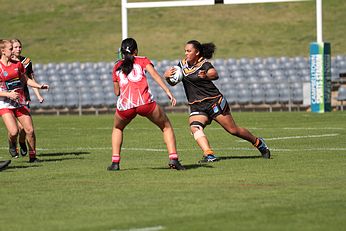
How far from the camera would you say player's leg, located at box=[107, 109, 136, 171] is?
16.1 metres

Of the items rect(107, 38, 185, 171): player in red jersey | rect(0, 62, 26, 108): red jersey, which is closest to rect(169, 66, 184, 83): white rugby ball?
rect(107, 38, 185, 171): player in red jersey

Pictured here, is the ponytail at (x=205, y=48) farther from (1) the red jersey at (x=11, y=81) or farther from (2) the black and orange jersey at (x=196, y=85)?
(1) the red jersey at (x=11, y=81)

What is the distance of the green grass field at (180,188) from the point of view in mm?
10719

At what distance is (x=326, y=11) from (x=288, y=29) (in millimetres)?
2594

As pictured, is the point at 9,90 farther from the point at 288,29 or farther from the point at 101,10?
the point at 101,10

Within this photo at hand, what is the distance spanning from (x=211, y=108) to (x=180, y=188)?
448cm

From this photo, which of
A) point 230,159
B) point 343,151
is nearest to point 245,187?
point 230,159

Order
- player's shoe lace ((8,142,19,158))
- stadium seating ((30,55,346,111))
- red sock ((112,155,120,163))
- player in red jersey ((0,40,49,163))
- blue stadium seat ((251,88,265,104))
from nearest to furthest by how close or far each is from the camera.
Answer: red sock ((112,155,120,163)) → player in red jersey ((0,40,49,163)) → player's shoe lace ((8,142,19,158)) → stadium seating ((30,55,346,111)) → blue stadium seat ((251,88,265,104))

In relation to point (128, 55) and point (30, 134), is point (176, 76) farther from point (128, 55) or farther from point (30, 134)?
point (30, 134)

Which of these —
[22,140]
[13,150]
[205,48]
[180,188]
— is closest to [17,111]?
[13,150]

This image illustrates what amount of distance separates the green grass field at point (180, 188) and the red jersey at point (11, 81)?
103 centimetres

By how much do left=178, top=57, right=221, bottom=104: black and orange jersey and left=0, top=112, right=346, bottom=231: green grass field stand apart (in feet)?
3.58

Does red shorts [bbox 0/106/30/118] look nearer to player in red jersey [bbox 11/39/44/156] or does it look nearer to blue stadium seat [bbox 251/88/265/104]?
player in red jersey [bbox 11/39/44/156]

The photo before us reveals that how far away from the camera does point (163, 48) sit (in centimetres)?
6025
